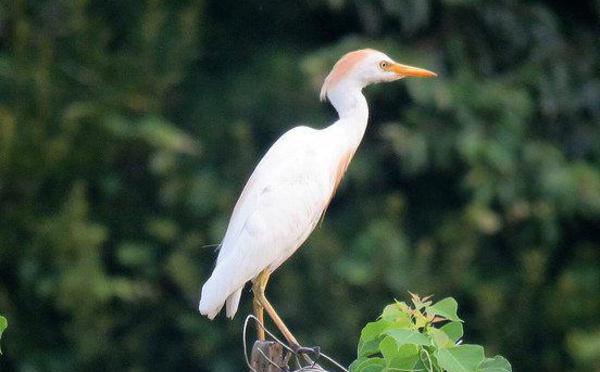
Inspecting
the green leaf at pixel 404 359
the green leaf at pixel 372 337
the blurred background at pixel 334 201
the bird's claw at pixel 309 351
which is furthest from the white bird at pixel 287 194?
the blurred background at pixel 334 201

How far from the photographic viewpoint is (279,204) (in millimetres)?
3379

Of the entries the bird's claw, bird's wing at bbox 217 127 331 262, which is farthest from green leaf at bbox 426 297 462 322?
bird's wing at bbox 217 127 331 262

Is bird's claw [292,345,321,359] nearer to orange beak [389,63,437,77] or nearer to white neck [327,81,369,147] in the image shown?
white neck [327,81,369,147]

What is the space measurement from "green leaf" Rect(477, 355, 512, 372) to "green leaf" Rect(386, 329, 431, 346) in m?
0.09

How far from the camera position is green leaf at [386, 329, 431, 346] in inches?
82.4

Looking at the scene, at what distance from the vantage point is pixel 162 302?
629 centimetres

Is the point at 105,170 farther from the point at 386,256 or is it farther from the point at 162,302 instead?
the point at 386,256

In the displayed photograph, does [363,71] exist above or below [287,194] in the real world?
above

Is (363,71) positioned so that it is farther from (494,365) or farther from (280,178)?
(494,365)

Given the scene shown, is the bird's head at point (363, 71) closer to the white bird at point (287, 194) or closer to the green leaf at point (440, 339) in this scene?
the white bird at point (287, 194)

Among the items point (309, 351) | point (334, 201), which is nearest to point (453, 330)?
point (309, 351)

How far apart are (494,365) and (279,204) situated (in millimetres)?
1283

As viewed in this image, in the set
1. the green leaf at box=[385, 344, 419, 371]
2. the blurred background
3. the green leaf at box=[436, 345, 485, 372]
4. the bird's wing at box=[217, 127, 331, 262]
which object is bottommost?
the blurred background

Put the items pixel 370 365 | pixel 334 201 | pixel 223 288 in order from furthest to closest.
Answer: pixel 334 201, pixel 223 288, pixel 370 365
